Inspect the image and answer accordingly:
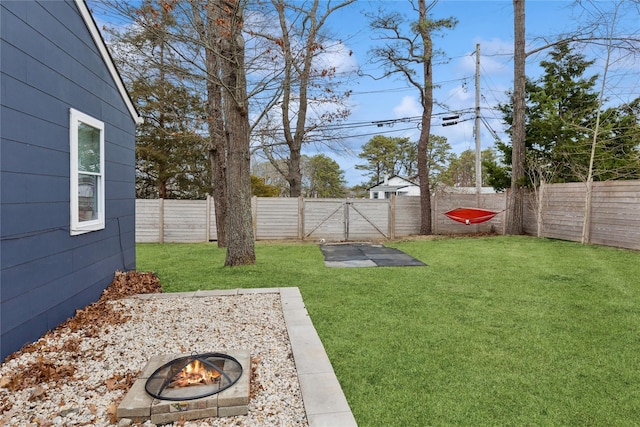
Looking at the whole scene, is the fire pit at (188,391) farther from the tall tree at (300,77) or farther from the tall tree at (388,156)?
the tall tree at (388,156)

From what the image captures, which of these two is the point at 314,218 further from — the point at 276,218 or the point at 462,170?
the point at 462,170

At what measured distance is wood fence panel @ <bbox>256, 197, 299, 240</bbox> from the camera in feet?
35.9

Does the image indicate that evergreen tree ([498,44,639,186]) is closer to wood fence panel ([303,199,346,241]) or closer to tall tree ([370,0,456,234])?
tall tree ([370,0,456,234])

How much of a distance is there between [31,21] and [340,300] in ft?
12.4

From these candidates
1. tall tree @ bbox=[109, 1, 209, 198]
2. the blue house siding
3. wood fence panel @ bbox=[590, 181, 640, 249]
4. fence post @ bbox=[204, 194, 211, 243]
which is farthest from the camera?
tall tree @ bbox=[109, 1, 209, 198]

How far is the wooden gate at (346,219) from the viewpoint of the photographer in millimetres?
11203

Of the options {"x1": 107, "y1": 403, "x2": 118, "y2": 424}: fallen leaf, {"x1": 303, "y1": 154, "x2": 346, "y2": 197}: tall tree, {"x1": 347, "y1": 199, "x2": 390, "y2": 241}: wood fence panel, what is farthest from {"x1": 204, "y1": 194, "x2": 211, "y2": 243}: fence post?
{"x1": 303, "y1": 154, "x2": 346, "y2": 197}: tall tree

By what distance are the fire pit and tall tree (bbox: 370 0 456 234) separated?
10.2 meters

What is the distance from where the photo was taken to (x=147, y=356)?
2580mm

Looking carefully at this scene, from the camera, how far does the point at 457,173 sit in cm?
2914

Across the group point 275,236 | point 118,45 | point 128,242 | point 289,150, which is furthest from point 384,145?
point 128,242

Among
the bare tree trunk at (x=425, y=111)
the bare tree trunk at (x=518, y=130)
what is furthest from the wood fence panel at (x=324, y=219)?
the bare tree trunk at (x=518, y=130)

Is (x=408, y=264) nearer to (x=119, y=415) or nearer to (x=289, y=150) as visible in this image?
(x=119, y=415)

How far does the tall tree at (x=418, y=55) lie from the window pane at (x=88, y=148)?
9409 millimetres
